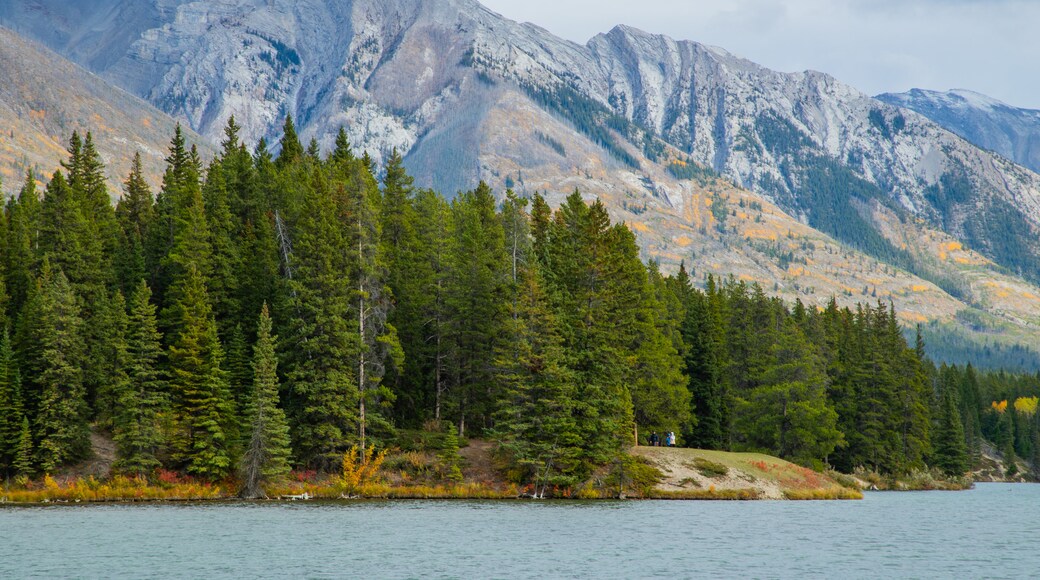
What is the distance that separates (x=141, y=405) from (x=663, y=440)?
152 ft

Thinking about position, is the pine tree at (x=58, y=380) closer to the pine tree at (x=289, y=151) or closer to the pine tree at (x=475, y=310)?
the pine tree at (x=475, y=310)

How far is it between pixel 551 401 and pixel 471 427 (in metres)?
15.5


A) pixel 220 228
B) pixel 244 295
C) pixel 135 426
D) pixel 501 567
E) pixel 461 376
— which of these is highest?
pixel 220 228

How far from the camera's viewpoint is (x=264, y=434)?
226 ft

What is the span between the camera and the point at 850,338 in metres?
118

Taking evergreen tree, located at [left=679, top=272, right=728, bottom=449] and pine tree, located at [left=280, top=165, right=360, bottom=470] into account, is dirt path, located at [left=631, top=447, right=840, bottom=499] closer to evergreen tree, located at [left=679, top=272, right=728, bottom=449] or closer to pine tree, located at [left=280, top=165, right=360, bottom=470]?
evergreen tree, located at [left=679, top=272, right=728, bottom=449]

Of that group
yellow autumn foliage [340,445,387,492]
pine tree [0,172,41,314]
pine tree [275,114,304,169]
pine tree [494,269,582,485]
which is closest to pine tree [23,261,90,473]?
pine tree [0,172,41,314]

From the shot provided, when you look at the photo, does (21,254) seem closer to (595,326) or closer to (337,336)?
(337,336)

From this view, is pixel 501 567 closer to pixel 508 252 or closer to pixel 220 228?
pixel 508 252


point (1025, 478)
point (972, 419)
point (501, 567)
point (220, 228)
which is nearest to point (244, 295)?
point (220, 228)

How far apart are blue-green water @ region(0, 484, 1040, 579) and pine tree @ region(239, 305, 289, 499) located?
560cm

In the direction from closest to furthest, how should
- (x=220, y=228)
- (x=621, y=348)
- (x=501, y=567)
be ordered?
(x=501, y=567) < (x=621, y=348) < (x=220, y=228)

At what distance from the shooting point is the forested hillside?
71750 millimetres

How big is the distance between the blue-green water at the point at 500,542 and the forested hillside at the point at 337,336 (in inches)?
358
